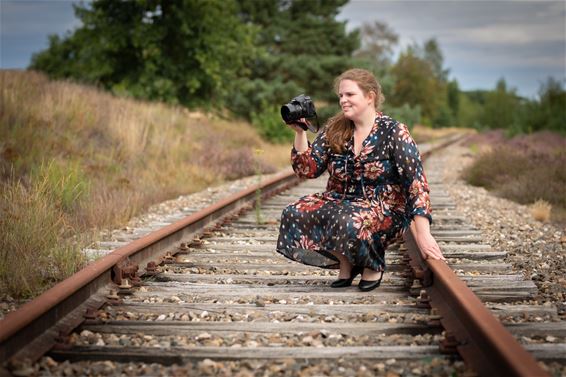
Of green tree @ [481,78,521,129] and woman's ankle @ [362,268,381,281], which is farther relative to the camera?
green tree @ [481,78,521,129]

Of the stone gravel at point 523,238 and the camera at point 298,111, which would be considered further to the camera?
the stone gravel at point 523,238

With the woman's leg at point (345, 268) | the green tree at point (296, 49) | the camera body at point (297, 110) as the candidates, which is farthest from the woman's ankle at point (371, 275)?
the green tree at point (296, 49)

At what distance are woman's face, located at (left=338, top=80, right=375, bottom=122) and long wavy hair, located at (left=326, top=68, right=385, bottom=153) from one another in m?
0.03

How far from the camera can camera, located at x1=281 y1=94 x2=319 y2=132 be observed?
426cm

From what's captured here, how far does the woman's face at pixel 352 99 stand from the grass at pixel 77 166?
209 cm

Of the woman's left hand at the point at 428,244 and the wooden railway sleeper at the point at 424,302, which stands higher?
the woman's left hand at the point at 428,244

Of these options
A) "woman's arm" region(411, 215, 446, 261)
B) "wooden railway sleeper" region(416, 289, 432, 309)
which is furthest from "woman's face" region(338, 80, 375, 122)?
"wooden railway sleeper" region(416, 289, 432, 309)

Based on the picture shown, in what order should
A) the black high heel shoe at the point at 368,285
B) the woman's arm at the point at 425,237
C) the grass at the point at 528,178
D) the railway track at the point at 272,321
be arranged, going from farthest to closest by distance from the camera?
the grass at the point at 528,178
the black high heel shoe at the point at 368,285
the woman's arm at the point at 425,237
the railway track at the point at 272,321

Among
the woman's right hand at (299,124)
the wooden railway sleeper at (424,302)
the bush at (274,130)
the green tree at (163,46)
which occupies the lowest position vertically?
the wooden railway sleeper at (424,302)

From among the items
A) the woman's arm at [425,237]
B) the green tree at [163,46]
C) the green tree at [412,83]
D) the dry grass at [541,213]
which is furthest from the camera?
the green tree at [412,83]

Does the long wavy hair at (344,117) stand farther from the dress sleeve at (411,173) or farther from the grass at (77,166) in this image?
the grass at (77,166)

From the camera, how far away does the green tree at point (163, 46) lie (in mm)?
18812

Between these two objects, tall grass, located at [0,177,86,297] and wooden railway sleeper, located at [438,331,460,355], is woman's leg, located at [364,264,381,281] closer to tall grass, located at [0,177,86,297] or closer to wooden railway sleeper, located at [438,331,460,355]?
wooden railway sleeper, located at [438,331,460,355]

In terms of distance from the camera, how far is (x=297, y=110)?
429 centimetres
